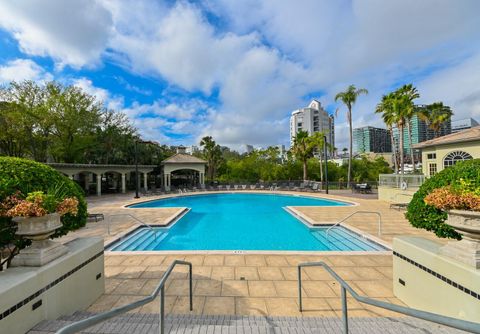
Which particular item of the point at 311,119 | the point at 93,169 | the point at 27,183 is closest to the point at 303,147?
the point at 93,169

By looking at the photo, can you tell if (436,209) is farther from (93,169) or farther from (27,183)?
(93,169)

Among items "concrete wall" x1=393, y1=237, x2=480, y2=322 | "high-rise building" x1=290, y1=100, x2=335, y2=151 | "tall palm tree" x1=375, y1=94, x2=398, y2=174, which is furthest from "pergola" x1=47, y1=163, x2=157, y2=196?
"high-rise building" x1=290, y1=100, x2=335, y2=151

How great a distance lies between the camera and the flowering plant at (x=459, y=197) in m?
2.56

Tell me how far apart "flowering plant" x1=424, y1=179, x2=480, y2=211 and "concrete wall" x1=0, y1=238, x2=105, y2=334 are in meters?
4.98

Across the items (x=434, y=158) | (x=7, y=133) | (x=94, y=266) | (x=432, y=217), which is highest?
(x=7, y=133)

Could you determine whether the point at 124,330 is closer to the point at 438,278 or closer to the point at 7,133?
the point at 438,278

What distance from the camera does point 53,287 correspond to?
9.28 ft

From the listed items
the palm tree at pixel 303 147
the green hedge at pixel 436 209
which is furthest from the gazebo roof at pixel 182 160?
the green hedge at pixel 436 209

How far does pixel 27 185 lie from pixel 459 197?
5727 millimetres

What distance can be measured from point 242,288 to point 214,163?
92.8 feet

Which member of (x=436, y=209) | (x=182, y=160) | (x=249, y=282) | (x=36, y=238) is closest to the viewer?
(x=36, y=238)

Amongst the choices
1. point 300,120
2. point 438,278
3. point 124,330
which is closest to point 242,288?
point 124,330

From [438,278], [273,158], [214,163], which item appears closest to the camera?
[438,278]

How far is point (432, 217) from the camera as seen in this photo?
3.38 meters
